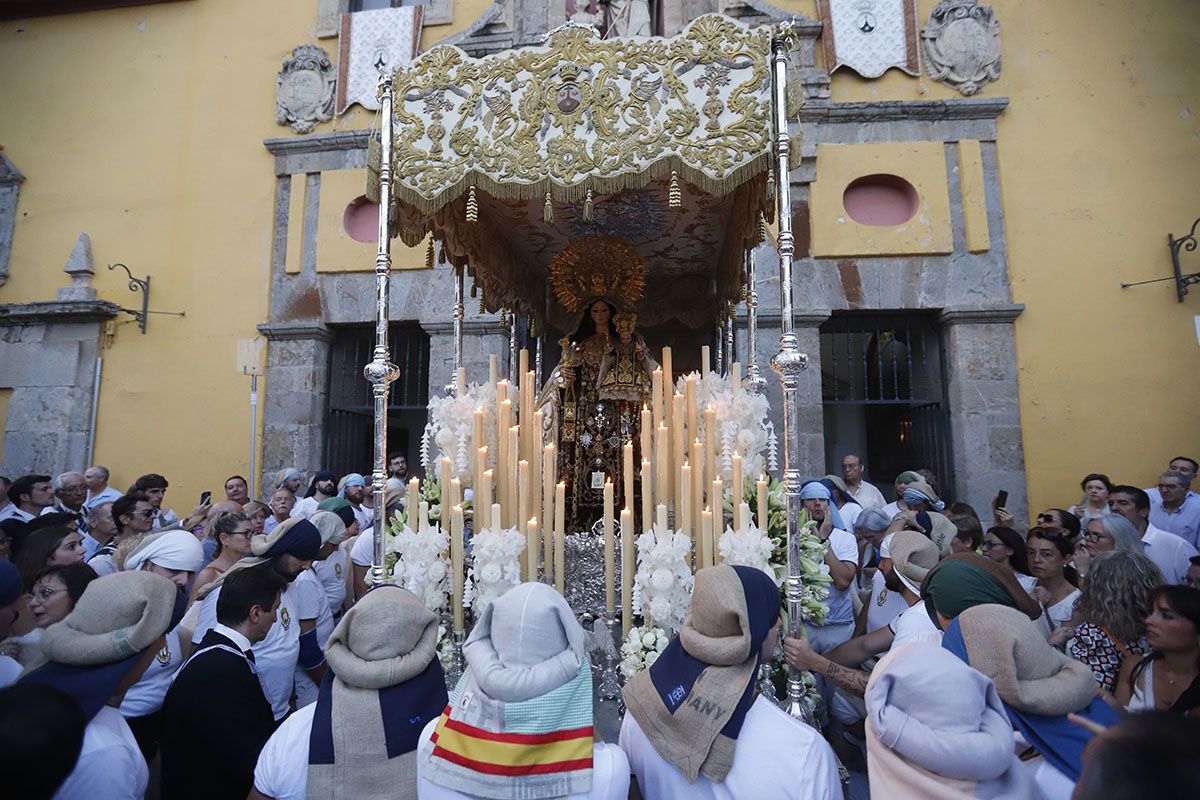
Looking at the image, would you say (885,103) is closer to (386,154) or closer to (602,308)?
(602,308)

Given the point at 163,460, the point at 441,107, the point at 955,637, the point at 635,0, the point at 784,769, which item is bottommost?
the point at 784,769

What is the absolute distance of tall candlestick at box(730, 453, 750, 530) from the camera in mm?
2865

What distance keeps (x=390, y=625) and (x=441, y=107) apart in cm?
261

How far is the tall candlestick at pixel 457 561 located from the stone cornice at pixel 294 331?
5.12m

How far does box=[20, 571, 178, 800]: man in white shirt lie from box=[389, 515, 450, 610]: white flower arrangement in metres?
1.07

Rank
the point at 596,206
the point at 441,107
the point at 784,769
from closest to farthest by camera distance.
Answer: the point at 784,769 < the point at 441,107 < the point at 596,206

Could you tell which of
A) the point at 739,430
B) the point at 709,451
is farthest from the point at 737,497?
the point at 739,430

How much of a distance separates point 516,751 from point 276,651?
1.65 m

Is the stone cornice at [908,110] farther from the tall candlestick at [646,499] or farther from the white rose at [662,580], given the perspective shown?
the white rose at [662,580]

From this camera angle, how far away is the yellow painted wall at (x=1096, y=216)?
21.2 ft

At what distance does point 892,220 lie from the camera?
6953 mm

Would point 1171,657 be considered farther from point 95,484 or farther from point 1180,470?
point 95,484

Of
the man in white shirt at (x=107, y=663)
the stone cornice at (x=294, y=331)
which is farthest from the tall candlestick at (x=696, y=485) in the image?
the stone cornice at (x=294, y=331)

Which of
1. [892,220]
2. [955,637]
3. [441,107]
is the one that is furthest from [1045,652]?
[892,220]
